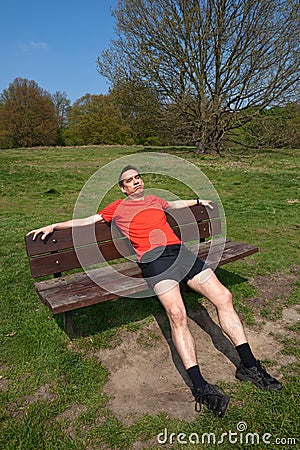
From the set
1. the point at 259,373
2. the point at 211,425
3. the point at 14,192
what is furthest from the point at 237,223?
the point at 14,192

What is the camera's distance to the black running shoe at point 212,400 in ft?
8.38

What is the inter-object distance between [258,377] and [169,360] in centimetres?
74

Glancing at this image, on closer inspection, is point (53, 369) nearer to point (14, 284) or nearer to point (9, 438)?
point (9, 438)

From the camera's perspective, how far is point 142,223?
362cm

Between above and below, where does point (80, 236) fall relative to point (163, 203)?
below

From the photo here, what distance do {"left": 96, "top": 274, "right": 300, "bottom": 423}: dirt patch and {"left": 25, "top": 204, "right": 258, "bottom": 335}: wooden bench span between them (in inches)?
18.0

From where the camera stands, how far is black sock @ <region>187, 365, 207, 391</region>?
2665mm

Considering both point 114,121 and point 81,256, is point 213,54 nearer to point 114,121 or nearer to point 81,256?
point 81,256

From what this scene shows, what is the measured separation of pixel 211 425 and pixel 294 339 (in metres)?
1.33

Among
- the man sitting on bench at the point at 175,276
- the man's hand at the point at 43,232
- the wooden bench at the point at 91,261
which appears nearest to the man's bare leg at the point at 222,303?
the man sitting on bench at the point at 175,276

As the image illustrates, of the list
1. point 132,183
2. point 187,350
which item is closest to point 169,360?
point 187,350

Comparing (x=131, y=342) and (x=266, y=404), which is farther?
(x=131, y=342)

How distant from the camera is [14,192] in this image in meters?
10.7

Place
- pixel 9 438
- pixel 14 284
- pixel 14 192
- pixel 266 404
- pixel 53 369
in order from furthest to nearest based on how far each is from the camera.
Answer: pixel 14 192 → pixel 14 284 → pixel 53 369 → pixel 266 404 → pixel 9 438
